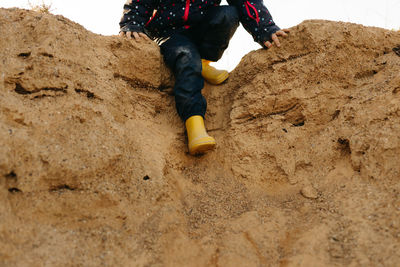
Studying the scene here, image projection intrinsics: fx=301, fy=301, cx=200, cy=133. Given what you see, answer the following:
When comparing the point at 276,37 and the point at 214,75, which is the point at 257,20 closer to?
the point at 276,37

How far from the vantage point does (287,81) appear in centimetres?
200

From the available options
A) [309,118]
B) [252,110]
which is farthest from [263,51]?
[309,118]

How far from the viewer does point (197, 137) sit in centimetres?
184

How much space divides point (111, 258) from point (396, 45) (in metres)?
2.14

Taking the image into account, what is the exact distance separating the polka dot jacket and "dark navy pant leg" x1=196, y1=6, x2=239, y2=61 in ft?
0.20

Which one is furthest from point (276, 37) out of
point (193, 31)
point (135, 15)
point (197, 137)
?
point (135, 15)

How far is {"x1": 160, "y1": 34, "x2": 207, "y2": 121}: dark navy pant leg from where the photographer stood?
6.37 feet

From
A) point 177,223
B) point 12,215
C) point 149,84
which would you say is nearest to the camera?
point 12,215

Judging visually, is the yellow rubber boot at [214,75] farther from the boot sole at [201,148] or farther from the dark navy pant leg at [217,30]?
the boot sole at [201,148]

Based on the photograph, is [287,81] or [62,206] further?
[287,81]

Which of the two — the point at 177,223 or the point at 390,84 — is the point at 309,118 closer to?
the point at 390,84

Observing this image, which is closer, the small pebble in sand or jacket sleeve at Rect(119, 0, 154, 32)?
the small pebble in sand

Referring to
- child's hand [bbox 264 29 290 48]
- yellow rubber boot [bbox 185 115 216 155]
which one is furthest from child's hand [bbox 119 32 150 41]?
child's hand [bbox 264 29 290 48]

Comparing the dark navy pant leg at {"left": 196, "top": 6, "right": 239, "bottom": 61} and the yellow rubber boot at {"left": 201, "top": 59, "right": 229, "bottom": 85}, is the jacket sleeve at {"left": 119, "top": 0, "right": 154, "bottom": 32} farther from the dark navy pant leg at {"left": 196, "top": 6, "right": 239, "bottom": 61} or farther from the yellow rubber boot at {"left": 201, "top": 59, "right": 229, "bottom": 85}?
the yellow rubber boot at {"left": 201, "top": 59, "right": 229, "bottom": 85}
